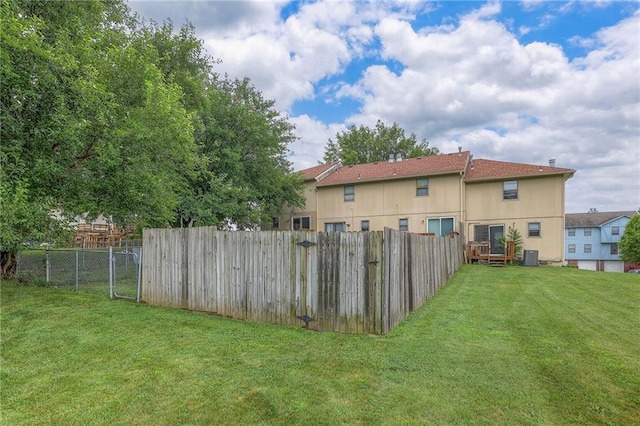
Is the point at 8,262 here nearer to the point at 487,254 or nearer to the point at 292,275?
the point at 292,275

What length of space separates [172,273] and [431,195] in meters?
15.1

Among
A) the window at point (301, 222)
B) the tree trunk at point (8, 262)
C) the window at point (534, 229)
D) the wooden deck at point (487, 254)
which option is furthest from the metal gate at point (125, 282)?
the window at point (534, 229)

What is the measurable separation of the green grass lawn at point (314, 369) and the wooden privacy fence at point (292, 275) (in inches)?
12.8

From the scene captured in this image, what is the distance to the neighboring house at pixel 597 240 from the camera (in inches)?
1555

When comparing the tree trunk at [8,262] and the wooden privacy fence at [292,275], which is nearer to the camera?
the wooden privacy fence at [292,275]

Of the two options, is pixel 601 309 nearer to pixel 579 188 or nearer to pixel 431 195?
pixel 431 195

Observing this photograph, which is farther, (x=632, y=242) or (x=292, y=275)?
(x=632, y=242)

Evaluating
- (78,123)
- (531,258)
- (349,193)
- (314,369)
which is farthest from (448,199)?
(78,123)

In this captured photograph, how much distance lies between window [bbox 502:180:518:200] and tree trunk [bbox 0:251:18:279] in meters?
20.0

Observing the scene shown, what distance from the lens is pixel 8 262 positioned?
990cm

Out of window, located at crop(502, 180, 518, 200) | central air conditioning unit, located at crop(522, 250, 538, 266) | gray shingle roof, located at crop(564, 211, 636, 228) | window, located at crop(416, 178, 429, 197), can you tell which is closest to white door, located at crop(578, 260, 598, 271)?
gray shingle roof, located at crop(564, 211, 636, 228)

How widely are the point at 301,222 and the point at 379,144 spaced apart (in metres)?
15.7

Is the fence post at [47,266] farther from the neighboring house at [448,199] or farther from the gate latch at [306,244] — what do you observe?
the neighboring house at [448,199]

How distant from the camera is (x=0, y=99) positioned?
6.99 metres
